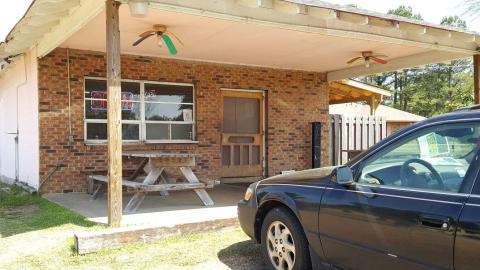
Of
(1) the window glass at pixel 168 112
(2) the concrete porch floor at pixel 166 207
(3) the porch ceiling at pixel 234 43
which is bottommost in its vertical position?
(2) the concrete porch floor at pixel 166 207

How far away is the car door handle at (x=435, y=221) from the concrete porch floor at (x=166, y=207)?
360 centimetres

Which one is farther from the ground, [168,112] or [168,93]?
[168,93]

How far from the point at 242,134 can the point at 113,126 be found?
6144mm

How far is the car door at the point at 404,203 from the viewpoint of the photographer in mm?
3037

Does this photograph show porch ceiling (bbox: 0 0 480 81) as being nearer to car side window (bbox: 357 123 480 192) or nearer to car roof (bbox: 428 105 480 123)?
car side window (bbox: 357 123 480 192)

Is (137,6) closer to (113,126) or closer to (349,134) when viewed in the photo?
(113,126)

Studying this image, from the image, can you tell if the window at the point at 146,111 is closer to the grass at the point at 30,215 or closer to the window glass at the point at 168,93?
the window glass at the point at 168,93

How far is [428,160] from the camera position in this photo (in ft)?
11.6

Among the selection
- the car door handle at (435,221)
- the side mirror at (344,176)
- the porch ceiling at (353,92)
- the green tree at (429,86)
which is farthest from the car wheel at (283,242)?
the green tree at (429,86)

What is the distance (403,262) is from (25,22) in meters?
7.07

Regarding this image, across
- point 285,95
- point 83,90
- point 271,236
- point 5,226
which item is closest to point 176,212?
point 5,226

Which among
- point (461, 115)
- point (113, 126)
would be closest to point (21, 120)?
point (113, 126)

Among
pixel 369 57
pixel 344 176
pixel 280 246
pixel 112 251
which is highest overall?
pixel 369 57

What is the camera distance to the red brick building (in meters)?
7.38
